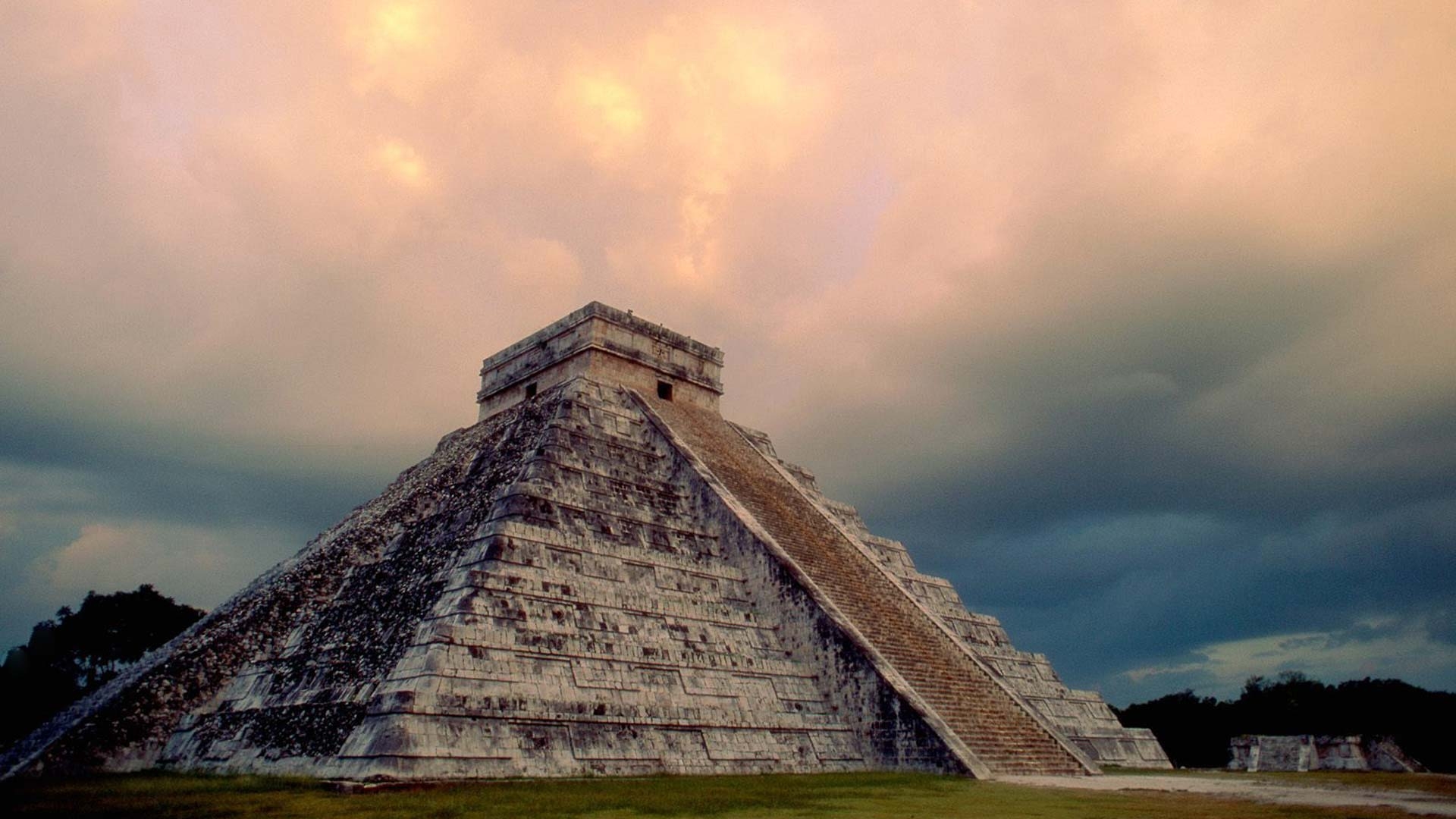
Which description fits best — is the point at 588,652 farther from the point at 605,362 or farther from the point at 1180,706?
the point at 1180,706

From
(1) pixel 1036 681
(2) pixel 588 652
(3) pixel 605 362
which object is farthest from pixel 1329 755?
(3) pixel 605 362

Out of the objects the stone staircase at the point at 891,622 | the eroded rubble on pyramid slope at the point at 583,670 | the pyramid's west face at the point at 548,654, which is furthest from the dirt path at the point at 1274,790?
the eroded rubble on pyramid slope at the point at 583,670

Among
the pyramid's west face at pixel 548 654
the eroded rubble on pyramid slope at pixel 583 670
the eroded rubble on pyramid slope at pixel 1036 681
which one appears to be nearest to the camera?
the eroded rubble on pyramid slope at pixel 583 670

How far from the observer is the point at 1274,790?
10.5m

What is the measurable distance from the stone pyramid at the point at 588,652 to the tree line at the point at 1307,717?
57.0 ft

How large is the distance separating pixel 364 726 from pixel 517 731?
1.72m

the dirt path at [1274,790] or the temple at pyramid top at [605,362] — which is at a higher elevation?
the temple at pyramid top at [605,362]

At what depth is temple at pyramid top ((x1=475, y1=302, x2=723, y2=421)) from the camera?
20.2 m

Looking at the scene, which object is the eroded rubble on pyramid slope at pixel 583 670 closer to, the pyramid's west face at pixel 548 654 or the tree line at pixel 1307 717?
the pyramid's west face at pixel 548 654

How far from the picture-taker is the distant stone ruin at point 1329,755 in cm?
1756

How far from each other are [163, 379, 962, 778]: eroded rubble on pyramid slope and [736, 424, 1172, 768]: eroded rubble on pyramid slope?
164 inches

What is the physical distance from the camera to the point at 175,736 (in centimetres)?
1402

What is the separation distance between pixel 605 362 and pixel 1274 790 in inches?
570

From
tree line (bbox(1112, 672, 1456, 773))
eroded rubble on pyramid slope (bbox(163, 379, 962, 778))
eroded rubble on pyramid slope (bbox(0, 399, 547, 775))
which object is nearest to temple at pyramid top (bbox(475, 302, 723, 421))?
eroded rubble on pyramid slope (bbox(0, 399, 547, 775))
